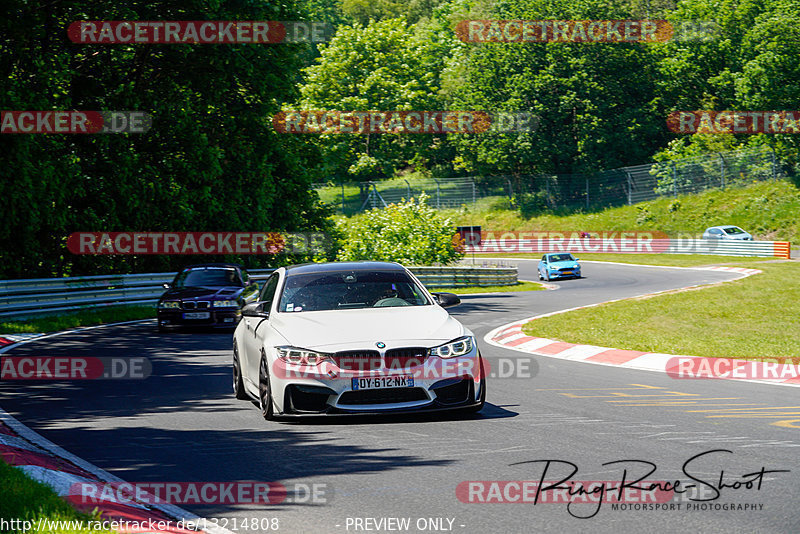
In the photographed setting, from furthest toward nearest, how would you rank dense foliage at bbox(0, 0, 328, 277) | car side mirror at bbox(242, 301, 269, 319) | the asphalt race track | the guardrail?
the guardrail
dense foliage at bbox(0, 0, 328, 277)
car side mirror at bbox(242, 301, 269, 319)
the asphalt race track

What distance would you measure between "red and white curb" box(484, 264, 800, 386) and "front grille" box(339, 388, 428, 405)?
19.2ft

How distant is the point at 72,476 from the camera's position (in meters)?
7.01

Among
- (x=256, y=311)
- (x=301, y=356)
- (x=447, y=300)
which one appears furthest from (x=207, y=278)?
(x=301, y=356)

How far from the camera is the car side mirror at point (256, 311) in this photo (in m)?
10.5

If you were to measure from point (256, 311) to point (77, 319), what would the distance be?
50.3ft

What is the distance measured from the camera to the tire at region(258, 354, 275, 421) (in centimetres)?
955

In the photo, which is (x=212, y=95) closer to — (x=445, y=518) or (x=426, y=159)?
(x=445, y=518)

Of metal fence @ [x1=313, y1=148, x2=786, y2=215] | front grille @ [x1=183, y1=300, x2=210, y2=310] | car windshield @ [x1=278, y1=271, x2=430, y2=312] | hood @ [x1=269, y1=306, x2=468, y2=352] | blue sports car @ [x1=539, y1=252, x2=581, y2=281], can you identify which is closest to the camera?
hood @ [x1=269, y1=306, x2=468, y2=352]

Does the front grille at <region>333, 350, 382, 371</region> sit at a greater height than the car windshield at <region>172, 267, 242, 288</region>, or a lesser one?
greater

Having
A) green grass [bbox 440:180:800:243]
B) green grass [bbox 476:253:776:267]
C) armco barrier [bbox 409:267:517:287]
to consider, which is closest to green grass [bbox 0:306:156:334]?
armco barrier [bbox 409:267:517:287]

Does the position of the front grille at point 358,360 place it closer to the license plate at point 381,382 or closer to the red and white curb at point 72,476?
the license plate at point 381,382

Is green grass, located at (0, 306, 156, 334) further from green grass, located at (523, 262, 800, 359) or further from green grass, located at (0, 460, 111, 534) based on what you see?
green grass, located at (0, 460, 111, 534)

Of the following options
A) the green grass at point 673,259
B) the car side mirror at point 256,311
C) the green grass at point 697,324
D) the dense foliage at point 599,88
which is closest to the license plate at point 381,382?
the car side mirror at point 256,311

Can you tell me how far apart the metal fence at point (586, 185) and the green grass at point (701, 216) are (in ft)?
2.51
